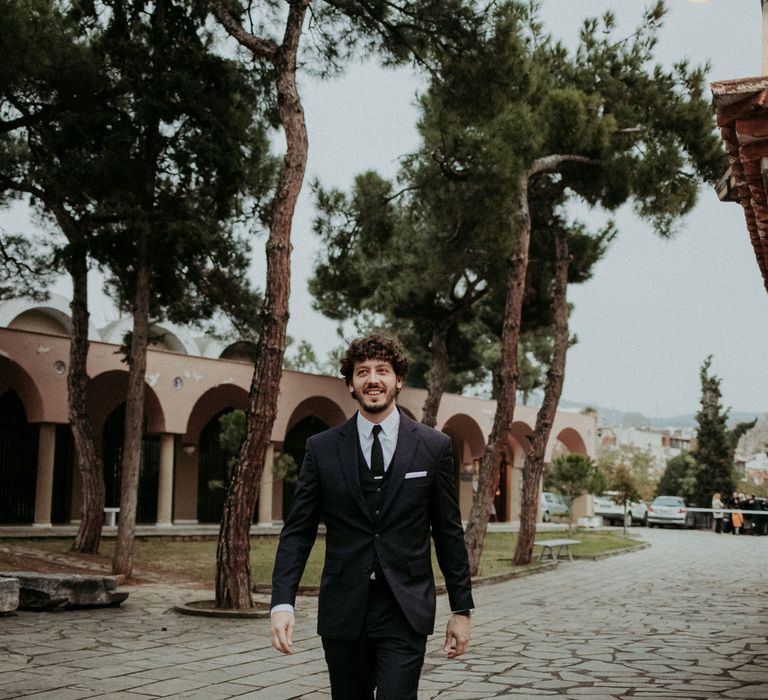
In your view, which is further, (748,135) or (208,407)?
(208,407)

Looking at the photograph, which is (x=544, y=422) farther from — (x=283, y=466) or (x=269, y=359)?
(x=283, y=466)

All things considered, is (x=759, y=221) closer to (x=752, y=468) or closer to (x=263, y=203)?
(x=263, y=203)

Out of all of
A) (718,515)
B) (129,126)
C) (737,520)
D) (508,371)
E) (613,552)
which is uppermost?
(129,126)

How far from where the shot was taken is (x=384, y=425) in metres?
3.21

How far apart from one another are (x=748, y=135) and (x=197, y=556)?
14.0 meters

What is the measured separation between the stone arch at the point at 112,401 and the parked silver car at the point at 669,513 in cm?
2183

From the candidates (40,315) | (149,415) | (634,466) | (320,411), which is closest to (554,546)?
(149,415)

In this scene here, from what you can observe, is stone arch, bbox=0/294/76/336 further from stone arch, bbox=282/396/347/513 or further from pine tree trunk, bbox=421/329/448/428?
pine tree trunk, bbox=421/329/448/428

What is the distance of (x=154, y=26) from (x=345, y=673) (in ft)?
42.7

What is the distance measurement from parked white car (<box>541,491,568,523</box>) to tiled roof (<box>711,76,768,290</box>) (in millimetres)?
32917

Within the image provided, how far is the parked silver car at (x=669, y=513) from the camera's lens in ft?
118

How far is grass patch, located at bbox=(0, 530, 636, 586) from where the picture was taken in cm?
1370

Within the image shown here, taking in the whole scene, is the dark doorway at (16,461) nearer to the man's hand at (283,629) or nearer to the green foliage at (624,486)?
the green foliage at (624,486)

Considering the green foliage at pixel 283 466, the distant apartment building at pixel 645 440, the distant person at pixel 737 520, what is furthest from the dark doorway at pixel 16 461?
the distant apartment building at pixel 645 440
